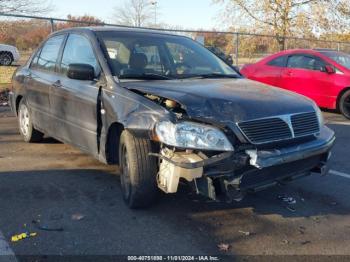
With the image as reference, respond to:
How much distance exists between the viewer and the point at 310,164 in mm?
4363

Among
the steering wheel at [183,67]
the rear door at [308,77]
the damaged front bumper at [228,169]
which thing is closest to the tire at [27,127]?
the steering wheel at [183,67]

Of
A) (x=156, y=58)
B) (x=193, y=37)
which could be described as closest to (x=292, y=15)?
(x=193, y=37)

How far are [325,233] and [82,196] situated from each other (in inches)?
95.0

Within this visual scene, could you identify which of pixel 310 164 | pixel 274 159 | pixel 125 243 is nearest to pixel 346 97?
pixel 310 164

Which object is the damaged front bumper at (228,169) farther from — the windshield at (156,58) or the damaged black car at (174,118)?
the windshield at (156,58)

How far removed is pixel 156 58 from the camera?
5.27m

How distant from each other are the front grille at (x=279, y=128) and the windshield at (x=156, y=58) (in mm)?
1311

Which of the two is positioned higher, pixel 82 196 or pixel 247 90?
pixel 247 90

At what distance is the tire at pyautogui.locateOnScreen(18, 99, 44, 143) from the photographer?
6.98m

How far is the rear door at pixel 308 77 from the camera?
33.7 ft

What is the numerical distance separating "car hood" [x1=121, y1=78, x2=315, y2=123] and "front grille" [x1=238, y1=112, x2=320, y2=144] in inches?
2.1

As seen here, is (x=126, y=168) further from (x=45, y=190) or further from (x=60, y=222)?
(x=45, y=190)

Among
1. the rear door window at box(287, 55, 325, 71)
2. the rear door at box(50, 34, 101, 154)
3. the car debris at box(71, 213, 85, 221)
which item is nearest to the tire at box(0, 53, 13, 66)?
the rear door window at box(287, 55, 325, 71)

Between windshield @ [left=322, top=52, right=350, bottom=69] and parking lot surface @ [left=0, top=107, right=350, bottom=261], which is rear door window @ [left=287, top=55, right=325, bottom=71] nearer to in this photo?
windshield @ [left=322, top=52, right=350, bottom=69]
